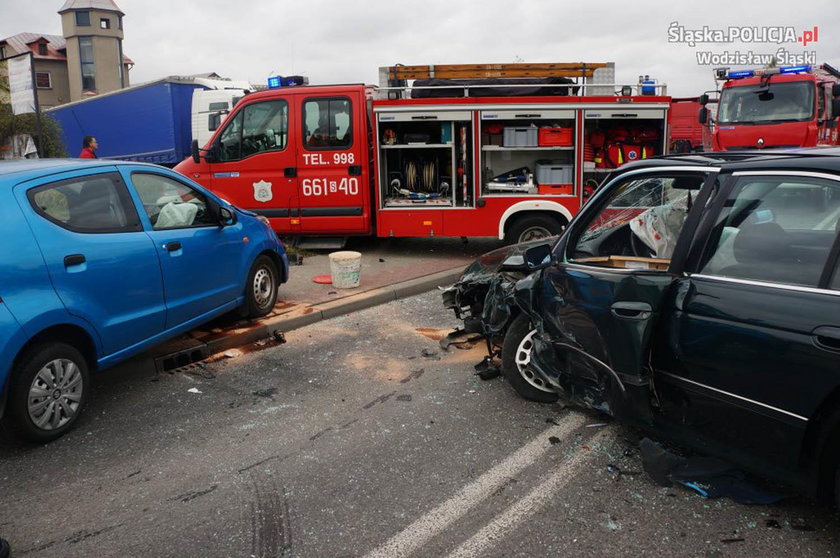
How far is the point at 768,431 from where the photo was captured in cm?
301

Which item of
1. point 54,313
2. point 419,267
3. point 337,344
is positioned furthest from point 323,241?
point 54,313

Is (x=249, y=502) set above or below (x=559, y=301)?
below

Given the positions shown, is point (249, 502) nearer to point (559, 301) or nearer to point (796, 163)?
point (559, 301)

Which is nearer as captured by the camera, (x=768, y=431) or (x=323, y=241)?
(x=768, y=431)

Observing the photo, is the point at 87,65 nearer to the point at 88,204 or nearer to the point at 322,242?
the point at 322,242

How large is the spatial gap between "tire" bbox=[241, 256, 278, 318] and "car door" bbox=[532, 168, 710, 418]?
331 centimetres

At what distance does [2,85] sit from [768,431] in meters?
35.2

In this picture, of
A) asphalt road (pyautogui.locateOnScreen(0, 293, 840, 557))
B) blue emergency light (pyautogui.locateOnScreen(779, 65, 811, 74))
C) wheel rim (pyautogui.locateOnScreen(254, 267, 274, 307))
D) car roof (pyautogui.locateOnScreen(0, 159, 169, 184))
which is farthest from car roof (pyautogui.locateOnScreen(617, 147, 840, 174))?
blue emergency light (pyautogui.locateOnScreen(779, 65, 811, 74))

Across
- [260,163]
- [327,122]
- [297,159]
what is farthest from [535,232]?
[260,163]

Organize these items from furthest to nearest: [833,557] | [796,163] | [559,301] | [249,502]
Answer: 1. [559,301]
2. [249,502]
3. [796,163]
4. [833,557]

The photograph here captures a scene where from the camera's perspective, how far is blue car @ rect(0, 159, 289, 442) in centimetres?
403

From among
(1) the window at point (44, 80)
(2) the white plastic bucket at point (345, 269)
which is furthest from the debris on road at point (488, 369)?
(1) the window at point (44, 80)

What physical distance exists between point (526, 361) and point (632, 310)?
1399 mm

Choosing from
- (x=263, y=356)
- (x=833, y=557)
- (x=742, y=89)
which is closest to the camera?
(x=833, y=557)
